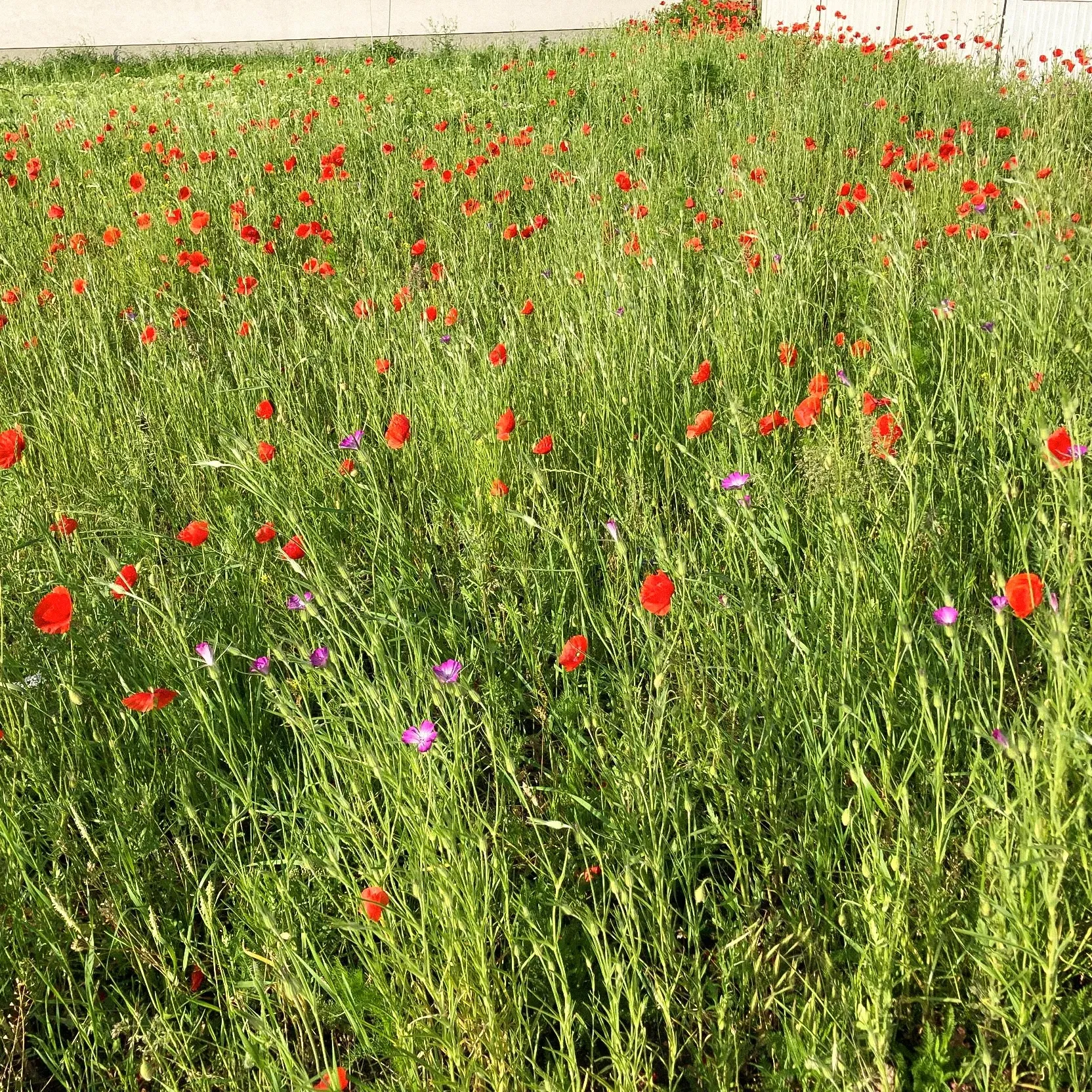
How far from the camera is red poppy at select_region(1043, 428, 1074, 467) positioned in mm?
1367

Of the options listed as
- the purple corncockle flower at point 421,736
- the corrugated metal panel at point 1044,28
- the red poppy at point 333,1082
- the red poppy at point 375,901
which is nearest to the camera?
the red poppy at point 333,1082

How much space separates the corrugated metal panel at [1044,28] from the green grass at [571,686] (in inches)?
204

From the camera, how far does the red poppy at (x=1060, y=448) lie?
137 centimetres

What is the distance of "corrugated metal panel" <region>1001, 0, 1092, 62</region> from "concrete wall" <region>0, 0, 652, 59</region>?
30.1 feet

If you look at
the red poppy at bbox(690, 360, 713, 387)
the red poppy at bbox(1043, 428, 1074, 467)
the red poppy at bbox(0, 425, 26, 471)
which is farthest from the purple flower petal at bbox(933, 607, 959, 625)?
the red poppy at bbox(0, 425, 26, 471)

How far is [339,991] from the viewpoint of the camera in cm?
134

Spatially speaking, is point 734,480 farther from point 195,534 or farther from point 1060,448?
point 195,534

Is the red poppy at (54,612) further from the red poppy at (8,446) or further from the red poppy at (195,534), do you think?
the red poppy at (8,446)

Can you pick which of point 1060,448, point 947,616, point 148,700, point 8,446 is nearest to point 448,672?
point 148,700

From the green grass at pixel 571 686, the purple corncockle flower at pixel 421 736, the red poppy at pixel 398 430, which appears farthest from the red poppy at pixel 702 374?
the purple corncockle flower at pixel 421 736

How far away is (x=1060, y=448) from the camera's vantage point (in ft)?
4.56

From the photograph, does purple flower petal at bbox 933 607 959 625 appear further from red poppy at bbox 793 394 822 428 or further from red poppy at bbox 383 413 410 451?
red poppy at bbox 383 413 410 451

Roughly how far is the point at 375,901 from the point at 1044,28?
31.7ft

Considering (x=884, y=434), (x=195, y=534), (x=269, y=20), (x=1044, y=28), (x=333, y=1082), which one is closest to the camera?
(x=333, y=1082)
